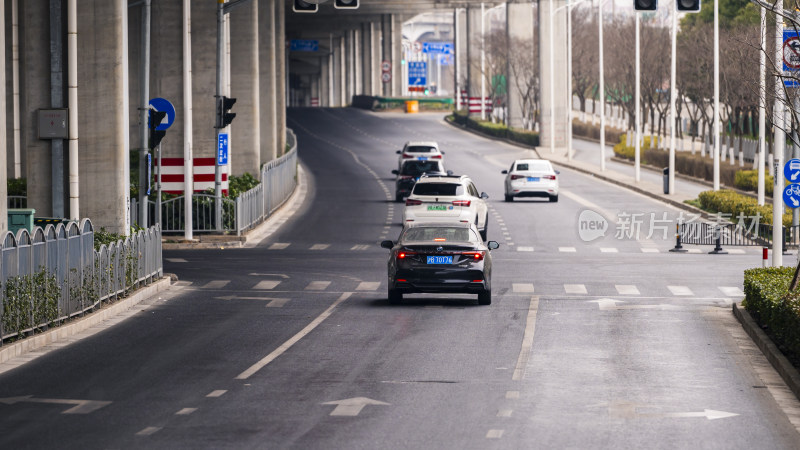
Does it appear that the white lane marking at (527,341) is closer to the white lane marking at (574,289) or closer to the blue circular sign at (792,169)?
the white lane marking at (574,289)

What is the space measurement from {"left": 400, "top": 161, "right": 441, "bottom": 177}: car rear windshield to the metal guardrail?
87.9ft

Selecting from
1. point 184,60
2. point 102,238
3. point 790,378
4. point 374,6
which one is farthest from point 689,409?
point 374,6

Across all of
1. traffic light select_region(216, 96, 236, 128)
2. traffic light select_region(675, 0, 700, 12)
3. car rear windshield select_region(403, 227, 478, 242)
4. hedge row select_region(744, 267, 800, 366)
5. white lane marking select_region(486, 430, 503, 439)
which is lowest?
white lane marking select_region(486, 430, 503, 439)

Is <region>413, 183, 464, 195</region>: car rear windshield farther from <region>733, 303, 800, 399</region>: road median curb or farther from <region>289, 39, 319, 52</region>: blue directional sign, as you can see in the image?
<region>289, 39, 319, 52</region>: blue directional sign

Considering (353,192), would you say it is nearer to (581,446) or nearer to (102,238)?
(102,238)

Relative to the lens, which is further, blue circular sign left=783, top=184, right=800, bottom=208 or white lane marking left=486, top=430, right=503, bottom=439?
blue circular sign left=783, top=184, right=800, bottom=208

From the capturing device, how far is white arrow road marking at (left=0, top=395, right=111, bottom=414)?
14.9 m

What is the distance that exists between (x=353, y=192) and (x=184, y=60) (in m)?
21.3

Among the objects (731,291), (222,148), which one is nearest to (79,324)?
(731,291)

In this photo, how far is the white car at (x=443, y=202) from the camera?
39.7 meters

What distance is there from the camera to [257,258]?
36.9 m

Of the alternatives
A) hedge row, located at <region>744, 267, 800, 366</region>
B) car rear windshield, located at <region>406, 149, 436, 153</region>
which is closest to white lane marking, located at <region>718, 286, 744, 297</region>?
hedge row, located at <region>744, 267, 800, 366</region>

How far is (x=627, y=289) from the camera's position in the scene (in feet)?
98.2

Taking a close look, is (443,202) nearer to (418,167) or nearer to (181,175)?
(181,175)
